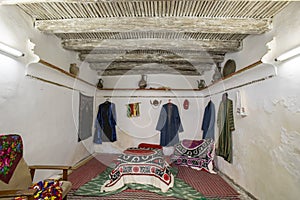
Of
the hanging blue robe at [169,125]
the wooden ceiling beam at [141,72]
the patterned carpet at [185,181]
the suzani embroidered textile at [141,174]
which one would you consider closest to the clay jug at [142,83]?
the wooden ceiling beam at [141,72]

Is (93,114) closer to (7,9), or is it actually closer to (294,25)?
(7,9)

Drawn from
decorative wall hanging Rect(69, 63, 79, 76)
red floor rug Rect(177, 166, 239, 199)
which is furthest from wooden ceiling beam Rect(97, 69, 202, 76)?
red floor rug Rect(177, 166, 239, 199)

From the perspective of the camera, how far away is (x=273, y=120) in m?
2.38

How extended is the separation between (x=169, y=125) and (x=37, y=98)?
3.63m

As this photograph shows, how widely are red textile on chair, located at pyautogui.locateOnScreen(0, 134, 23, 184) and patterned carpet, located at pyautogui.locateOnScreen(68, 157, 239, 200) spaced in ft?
3.57

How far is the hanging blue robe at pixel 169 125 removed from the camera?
5645 mm

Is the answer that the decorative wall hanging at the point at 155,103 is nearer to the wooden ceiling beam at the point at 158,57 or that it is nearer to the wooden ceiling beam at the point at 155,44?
the wooden ceiling beam at the point at 158,57

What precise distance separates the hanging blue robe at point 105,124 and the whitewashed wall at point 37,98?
4.37 feet

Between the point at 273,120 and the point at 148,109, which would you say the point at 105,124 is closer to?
the point at 148,109

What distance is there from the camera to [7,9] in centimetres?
220

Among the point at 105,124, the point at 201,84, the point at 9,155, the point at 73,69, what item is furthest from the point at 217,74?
the point at 9,155

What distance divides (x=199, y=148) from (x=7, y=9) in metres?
4.08

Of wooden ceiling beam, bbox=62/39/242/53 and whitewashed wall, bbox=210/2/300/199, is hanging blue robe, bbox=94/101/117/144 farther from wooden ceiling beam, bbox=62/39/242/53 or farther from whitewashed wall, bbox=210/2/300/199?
whitewashed wall, bbox=210/2/300/199

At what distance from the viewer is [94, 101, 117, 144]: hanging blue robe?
225 inches
